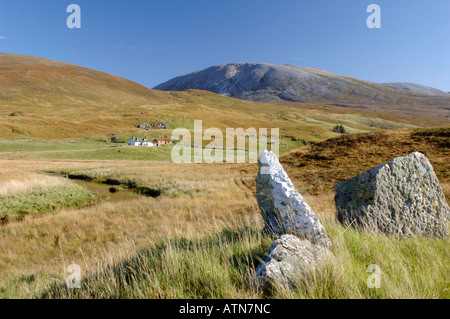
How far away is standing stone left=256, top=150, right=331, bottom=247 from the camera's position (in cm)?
393

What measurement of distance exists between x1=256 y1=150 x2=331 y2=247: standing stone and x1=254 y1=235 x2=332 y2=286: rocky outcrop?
42cm

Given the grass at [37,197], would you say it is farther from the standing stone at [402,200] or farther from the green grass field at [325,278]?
the standing stone at [402,200]

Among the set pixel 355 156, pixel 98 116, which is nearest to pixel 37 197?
pixel 355 156

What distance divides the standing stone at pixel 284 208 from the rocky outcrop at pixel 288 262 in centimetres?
42

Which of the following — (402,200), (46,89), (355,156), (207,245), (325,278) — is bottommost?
(207,245)

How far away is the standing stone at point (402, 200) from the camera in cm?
503

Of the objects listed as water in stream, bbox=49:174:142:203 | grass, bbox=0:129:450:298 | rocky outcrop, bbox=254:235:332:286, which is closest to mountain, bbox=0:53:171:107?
water in stream, bbox=49:174:142:203

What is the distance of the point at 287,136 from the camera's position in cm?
10044

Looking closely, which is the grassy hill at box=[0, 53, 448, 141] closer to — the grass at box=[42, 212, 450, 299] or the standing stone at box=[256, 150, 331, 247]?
the standing stone at box=[256, 150, 331, 247]

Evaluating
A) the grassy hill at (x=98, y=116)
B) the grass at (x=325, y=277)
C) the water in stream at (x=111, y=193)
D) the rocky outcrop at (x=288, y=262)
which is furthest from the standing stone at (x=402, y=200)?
the grassy hill at (x=98, y=116)

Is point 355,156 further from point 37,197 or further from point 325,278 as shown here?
point 37,197

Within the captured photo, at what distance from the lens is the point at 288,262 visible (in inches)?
120

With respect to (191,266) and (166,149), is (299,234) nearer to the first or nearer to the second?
(191,266)

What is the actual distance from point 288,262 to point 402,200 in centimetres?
367
